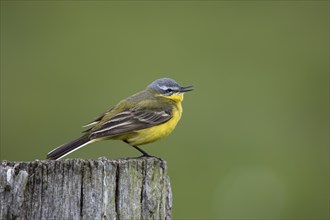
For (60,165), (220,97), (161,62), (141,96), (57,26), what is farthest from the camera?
(57,26)

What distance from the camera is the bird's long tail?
730cm

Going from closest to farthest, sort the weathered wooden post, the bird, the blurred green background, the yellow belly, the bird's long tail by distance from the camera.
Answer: the weathered wooden post, the bird's long tail, the bird, the yellow belly, the blurred green background

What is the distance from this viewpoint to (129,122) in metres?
8.56

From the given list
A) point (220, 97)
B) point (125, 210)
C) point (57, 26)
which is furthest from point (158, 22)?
point (125, 210)

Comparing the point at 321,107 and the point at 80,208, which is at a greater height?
the point at 321,107

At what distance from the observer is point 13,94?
16.3 m

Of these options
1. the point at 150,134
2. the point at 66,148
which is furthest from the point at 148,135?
the point at 66,148

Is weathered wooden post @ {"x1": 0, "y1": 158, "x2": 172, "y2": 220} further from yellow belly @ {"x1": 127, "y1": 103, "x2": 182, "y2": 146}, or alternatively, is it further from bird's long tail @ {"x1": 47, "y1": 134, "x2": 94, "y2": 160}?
yellow belly @ {"x1": 127, "y1": 103, "x2": 182, "y2": 146}

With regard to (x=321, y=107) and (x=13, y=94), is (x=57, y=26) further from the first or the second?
(x=321, y=107)

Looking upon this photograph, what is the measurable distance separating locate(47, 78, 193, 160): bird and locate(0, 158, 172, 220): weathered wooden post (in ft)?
6.42

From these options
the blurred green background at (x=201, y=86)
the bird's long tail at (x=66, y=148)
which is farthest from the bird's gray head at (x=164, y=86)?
the blurred green background at (x=201, y=86)

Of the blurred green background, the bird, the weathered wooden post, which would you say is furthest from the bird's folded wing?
the blurred green background

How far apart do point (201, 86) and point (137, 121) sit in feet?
25.2

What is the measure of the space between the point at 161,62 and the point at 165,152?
14.3 feet
